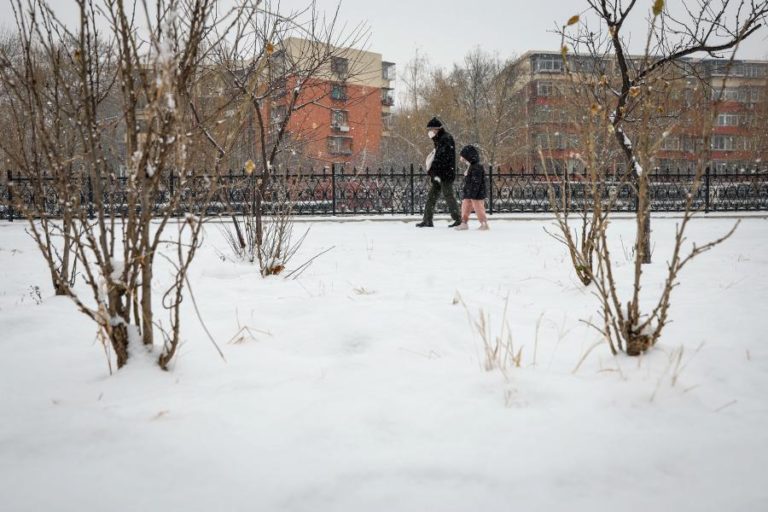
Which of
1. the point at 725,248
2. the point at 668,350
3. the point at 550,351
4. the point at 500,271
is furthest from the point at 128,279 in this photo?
the point at 725,248

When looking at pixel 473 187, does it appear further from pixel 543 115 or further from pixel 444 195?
pixel 543 115

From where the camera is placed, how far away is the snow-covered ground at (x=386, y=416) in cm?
121

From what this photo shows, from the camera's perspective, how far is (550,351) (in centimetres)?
217

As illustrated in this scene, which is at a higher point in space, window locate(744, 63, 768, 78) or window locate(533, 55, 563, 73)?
window locate(744, 63, 768, 78)

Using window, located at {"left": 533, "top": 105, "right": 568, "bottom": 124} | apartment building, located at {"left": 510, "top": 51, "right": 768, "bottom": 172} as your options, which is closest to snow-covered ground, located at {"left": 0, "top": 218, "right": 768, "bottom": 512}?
apartment building, located at {"left": 510, "top": 51, "right": 768, "bottom": 172}

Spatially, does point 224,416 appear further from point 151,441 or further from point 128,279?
point 128,279

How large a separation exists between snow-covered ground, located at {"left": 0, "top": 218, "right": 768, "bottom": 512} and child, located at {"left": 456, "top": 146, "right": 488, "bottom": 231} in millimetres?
5465

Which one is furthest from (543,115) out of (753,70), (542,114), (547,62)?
(753,70)

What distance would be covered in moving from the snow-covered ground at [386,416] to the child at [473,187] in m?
5.46

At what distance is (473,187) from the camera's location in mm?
8172

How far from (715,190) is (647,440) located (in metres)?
15.5

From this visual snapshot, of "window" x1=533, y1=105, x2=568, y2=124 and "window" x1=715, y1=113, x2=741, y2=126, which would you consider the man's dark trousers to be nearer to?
"window" x1=533, y1=105, x2=568, y2=124

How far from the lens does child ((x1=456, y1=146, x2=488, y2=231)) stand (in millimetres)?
8164

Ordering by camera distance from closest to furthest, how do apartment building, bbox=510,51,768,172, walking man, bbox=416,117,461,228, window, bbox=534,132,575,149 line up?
window, bbox=534,132,575,149
walking man, bbox=416,117,461,228
apartment building, bbox=510,51,768,172
